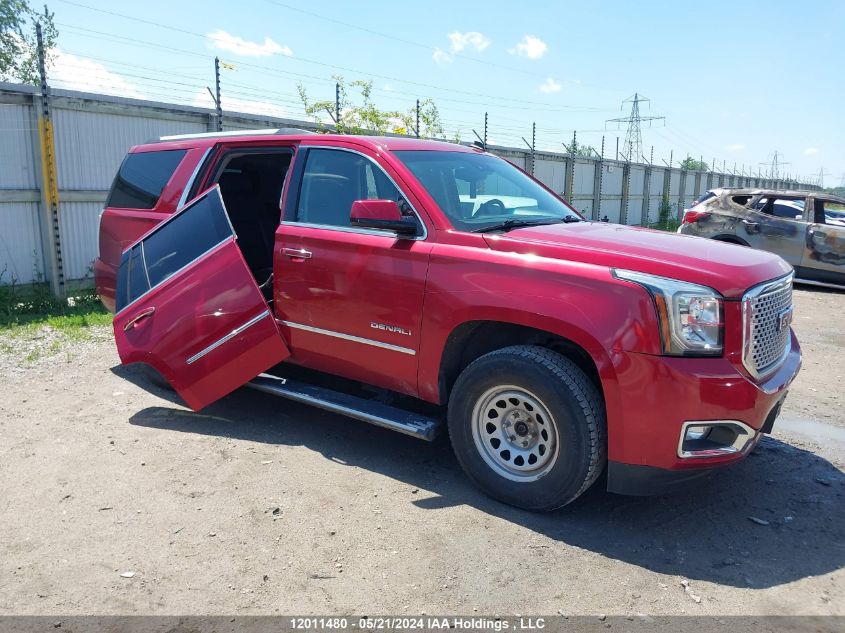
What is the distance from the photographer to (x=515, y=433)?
12.2 ft

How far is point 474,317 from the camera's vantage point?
3.71 meters

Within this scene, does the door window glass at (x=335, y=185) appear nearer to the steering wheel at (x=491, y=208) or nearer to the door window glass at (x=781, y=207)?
the steering wheel at (x=491, y=208)

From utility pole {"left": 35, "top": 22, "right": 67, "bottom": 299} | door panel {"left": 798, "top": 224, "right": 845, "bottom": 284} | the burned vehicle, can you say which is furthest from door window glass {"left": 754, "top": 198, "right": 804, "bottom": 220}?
utility pole {"left": 35, "top": 22, "right": 67, "bottom": 299}

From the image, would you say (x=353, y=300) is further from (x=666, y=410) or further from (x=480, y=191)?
(x=666, y=410)

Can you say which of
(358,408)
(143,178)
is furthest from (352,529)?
(143,178)

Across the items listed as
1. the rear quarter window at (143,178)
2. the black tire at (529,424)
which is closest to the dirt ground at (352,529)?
the black tire at (529,424)

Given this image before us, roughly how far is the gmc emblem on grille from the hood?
229mm

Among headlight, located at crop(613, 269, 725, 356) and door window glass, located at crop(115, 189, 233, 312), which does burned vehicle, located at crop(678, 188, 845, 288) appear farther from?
Result: door window glass, located at crop(115, 189, 233, 312)

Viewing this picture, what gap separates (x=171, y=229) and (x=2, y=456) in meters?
1.92

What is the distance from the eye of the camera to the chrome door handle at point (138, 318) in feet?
15.8

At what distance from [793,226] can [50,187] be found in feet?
38.3

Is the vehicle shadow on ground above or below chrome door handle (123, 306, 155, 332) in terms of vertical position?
below

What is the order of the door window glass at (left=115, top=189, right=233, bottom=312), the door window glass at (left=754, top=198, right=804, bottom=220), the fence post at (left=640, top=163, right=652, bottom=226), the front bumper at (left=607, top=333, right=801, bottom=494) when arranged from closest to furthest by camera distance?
the front bumper at (left=607, top=333, right=801, bottom=494) → the door window glass at (left=115, top=189, right=233, bottom=312) → the door window glass at (left=754, top=198, right=804, bottom=220) → the fence post at (left=640, top=163, right=652, bottom=226)

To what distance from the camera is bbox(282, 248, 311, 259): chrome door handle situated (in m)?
4.48
